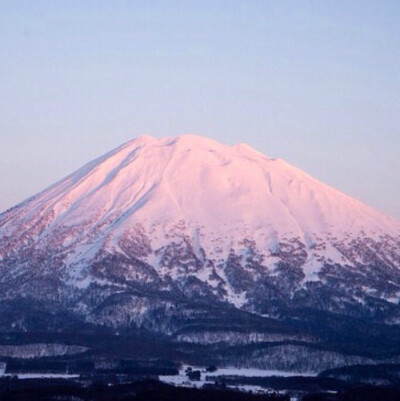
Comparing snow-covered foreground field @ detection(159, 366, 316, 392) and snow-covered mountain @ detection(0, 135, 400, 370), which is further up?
snow-covered mountain @ detection(0, 135, 400, 370)

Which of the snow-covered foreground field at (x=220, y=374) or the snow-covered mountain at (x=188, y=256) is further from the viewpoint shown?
the snow-covered mountain at (x=188, y=256)

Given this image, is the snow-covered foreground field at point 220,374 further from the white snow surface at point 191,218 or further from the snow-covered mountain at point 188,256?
the white snow surface at point 191,218

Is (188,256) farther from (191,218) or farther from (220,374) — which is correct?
(220,374)

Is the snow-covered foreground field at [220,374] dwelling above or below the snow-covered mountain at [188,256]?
below

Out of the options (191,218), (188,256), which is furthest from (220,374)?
(191,218)

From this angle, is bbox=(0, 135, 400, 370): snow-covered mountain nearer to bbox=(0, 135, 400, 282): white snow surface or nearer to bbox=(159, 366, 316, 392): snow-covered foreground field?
bbox=(0, 135, 400, 282): white snow surface

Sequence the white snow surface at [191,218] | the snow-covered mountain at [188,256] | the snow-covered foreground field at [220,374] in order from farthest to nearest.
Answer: the white snow surface at [191,218] < the snow-covered mountain at [188,256] < the snow-covered foreground field at [220,374]

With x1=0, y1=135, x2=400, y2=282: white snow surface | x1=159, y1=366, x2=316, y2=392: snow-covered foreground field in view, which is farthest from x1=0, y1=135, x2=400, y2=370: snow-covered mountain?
x1=159, y1=366, x2=316, y2=392: snow-covered foreground field

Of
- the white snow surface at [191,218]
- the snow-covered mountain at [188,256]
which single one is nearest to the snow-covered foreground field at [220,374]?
the snow-covered mountain at [188,256]

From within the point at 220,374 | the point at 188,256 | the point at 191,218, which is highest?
the point at 191,218
